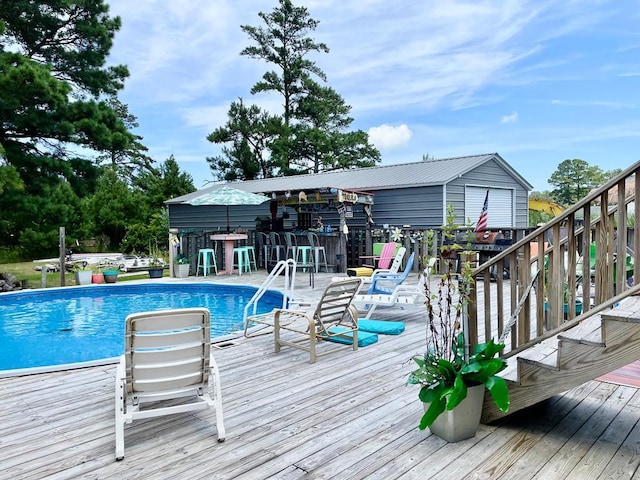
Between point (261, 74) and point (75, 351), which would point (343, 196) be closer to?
point (75, 351)

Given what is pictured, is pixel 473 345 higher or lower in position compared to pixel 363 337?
higher

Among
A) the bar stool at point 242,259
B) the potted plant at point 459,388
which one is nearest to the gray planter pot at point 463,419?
the potted plant at point 459,388

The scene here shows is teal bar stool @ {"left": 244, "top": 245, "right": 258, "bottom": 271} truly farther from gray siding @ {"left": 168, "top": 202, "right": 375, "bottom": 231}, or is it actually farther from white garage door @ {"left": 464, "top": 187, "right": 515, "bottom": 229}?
white garage door @ {"left": 464, "top": 187, "right": 515, "bottom": 229}

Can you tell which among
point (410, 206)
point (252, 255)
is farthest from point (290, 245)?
point (410, 206)

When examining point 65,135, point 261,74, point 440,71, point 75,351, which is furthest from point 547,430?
point 261,74

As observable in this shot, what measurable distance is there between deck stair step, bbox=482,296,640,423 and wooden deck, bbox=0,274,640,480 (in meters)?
0.27

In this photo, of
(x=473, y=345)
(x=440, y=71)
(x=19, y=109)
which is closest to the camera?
(x=473, y=345)

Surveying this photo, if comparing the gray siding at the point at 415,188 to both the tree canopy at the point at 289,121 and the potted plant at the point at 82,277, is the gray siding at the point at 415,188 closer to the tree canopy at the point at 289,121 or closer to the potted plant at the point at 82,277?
the potted plant at the point at 82,277

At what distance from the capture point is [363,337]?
4844 mm

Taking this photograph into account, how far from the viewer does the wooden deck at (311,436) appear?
239 centimetres

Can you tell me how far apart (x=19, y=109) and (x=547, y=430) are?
494 inches

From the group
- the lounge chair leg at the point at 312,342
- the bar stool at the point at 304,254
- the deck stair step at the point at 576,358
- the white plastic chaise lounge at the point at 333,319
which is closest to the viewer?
the deck stair step at the point at 576,358

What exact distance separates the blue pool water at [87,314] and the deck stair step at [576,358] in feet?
14.4

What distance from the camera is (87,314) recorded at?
329 inches
